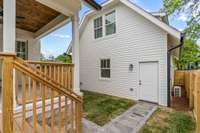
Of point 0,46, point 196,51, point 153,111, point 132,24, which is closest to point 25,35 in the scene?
point 0,46

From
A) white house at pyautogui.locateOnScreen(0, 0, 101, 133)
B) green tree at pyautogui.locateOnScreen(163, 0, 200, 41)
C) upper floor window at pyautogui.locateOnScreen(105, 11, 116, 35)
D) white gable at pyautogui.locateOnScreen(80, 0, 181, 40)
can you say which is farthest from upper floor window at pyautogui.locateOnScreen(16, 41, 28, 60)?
green tree at pyautogui.locateOnScreen(163, 0, 200, 41)

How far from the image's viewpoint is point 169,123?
16.5ft

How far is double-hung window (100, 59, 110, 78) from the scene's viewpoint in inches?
397

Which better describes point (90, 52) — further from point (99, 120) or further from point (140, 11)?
point (99, 120)

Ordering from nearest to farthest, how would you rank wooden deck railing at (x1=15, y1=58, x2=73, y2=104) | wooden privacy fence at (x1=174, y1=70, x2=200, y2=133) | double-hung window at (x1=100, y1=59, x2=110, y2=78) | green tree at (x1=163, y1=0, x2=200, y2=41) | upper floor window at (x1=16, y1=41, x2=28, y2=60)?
wooden privacy fence at (x1=174, y1=70, x2=200, y2=133) → wooden deck railing at (x1=15, y1=58, x2=73, y2=104) → upper floor window at (x1=16, y1=41, x2=28, y2=60) → green tree at (x1=163, y1=0, x2=200, y2=41) → double-hung window at (x1=100, y1=59, x2=110, y2=78)

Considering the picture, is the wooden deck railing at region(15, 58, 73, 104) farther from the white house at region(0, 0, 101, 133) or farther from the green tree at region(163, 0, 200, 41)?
the green tree at region(163, 0, 200, 41)

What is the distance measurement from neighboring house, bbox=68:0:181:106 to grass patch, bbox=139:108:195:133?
137 centimetres

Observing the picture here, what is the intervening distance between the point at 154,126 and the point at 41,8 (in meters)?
5.75

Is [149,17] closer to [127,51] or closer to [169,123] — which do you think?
[127,51]

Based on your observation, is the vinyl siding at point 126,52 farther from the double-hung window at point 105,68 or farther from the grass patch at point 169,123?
the grass patch at point 169,123

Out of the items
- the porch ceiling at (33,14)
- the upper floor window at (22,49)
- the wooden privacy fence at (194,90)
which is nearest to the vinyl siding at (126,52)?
the wooden privacy fence at (194,90)

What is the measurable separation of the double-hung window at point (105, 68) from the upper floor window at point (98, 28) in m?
2.01

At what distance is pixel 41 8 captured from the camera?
16.9ft

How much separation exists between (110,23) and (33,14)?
5.59 metres
